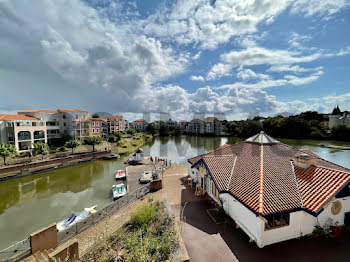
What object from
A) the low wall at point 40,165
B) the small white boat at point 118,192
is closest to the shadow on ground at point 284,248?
the small white boat at point 118,192

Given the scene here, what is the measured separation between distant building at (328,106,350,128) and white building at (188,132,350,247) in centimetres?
7651

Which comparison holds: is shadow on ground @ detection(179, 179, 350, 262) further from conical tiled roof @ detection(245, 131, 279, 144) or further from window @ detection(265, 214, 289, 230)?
conical tiled roof @ detection(245, 131, 279, 144)

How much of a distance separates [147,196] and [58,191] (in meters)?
12.1

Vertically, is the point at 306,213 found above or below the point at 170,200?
above

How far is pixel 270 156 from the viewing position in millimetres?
10359

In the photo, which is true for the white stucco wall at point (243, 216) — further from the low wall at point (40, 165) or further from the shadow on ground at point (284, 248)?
the low wall at point (40, 165)

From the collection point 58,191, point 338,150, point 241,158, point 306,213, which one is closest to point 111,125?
point 58,191

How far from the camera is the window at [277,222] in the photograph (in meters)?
6.53

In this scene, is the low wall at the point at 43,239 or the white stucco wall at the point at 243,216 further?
the white stucco wall at the point at 243,216

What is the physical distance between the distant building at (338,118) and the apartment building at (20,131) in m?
98.1

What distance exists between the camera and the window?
257 inches

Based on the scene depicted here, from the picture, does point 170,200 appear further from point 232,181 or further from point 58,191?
point 58,191

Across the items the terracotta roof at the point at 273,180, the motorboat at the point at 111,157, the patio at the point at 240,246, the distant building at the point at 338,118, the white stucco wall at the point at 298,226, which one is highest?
the distant building at the point at 338,118

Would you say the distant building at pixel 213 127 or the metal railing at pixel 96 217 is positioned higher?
the distant building at pixel 213 127
